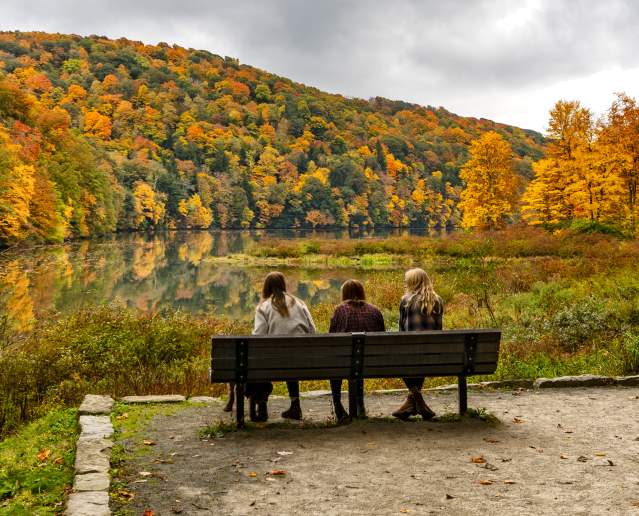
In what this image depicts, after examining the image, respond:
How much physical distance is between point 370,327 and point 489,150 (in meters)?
52.1

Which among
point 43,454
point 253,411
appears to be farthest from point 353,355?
point 43,454

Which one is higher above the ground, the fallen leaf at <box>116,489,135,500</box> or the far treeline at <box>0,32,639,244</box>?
the far treeline at <box>0,32,639,244</box>

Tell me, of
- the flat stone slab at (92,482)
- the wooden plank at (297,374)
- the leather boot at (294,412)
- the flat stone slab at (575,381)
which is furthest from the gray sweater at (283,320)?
the flat stone slab at (575,381)

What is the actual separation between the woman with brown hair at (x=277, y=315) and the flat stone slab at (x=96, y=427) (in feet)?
4.96

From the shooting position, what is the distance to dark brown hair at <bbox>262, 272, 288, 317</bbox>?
23.8 ft

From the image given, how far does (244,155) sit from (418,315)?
440 feet

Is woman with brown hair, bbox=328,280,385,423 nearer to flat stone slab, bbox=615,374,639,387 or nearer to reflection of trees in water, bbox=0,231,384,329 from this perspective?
flat stone slab, bbox=615,374,639,387

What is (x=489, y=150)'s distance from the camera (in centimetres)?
5684

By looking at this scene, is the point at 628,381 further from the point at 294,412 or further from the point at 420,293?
the point at 294,412

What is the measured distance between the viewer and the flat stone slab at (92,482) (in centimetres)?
489

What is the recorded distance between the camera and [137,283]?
35.6 metres

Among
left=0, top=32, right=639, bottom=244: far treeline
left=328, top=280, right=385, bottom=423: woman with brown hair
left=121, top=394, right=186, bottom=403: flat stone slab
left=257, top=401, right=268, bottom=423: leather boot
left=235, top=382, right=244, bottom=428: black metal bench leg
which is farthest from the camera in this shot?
left=0, top=32, right=639, bottom=244: far treeline

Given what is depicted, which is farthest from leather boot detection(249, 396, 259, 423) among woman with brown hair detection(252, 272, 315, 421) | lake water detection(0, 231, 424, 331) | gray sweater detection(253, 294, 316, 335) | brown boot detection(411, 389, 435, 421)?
lake water detection(0, 231, 424, 331)

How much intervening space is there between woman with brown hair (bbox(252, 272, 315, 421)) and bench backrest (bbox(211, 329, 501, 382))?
66 cm
